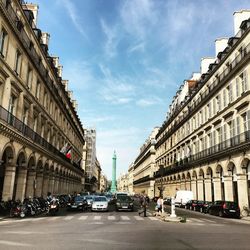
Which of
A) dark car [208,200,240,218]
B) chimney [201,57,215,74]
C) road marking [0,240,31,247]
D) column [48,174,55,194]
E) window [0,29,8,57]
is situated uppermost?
chimney [201,57,215,74]

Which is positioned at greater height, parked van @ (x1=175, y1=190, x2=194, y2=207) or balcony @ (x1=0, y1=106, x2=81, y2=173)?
balcony @ (x1=0, y1=106, x2=81, y2=173)

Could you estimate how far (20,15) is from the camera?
2506cm

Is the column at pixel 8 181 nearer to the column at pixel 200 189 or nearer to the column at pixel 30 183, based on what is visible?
the column at pixel 30 183

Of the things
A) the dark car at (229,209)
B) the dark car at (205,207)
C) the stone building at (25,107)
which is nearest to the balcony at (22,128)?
the stone building at (25,107)

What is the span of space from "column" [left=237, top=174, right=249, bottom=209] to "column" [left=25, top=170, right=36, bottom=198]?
1885cm

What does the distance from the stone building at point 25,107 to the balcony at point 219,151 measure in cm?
1703

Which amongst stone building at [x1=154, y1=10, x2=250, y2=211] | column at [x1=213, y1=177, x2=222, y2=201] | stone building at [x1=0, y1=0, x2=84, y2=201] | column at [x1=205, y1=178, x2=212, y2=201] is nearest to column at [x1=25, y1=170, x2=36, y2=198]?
stone building at [x1=0, y1=0, x2=84, y2=201]

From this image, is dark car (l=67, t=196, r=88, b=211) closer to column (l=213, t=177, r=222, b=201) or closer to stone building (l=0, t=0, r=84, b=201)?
stone building (l=0, t=0, r=84, b=201)

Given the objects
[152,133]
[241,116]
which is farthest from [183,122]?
[152,133]

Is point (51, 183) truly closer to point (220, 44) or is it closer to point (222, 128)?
point (222, 128)

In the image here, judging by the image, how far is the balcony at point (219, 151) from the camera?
27.7 metres

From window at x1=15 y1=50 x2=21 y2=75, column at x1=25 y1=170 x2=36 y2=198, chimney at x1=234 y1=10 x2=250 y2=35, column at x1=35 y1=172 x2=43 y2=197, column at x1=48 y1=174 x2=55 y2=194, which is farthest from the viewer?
column at x1=48 y1=174 x2=55 y2=194

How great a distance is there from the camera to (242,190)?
28562 millimetres

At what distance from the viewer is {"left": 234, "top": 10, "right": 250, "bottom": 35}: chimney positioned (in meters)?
33.9
